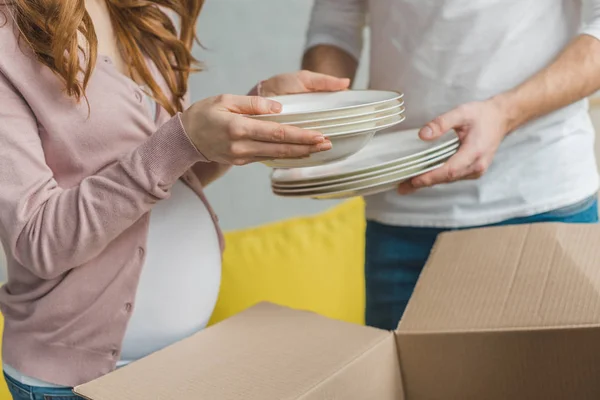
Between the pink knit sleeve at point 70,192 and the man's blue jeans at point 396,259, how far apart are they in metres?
0.51

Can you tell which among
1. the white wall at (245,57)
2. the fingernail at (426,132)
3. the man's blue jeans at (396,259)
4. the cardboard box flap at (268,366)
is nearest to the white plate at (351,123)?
the fingernail at (426,132)

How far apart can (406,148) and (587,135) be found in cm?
33

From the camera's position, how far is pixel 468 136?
0.95m

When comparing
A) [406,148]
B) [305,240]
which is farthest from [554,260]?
[305,240]

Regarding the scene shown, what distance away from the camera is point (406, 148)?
101 centimetres

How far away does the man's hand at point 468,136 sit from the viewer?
0.93 metres

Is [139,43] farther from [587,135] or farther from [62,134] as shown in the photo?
[587,135]

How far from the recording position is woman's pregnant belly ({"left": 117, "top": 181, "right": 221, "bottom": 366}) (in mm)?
861

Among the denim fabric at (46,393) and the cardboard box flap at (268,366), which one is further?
the denim fabric at (46,393)

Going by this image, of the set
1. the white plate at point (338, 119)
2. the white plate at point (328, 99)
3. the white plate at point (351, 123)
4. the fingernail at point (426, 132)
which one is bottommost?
the fingernail at point (426, 132)

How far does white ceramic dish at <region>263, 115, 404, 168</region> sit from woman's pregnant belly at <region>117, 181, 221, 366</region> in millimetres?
153

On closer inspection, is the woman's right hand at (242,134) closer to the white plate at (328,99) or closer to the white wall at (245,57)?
the white plate at (328,99)

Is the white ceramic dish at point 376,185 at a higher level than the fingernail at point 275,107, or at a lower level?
lower

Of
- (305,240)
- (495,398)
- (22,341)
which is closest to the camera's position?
(495,398)
